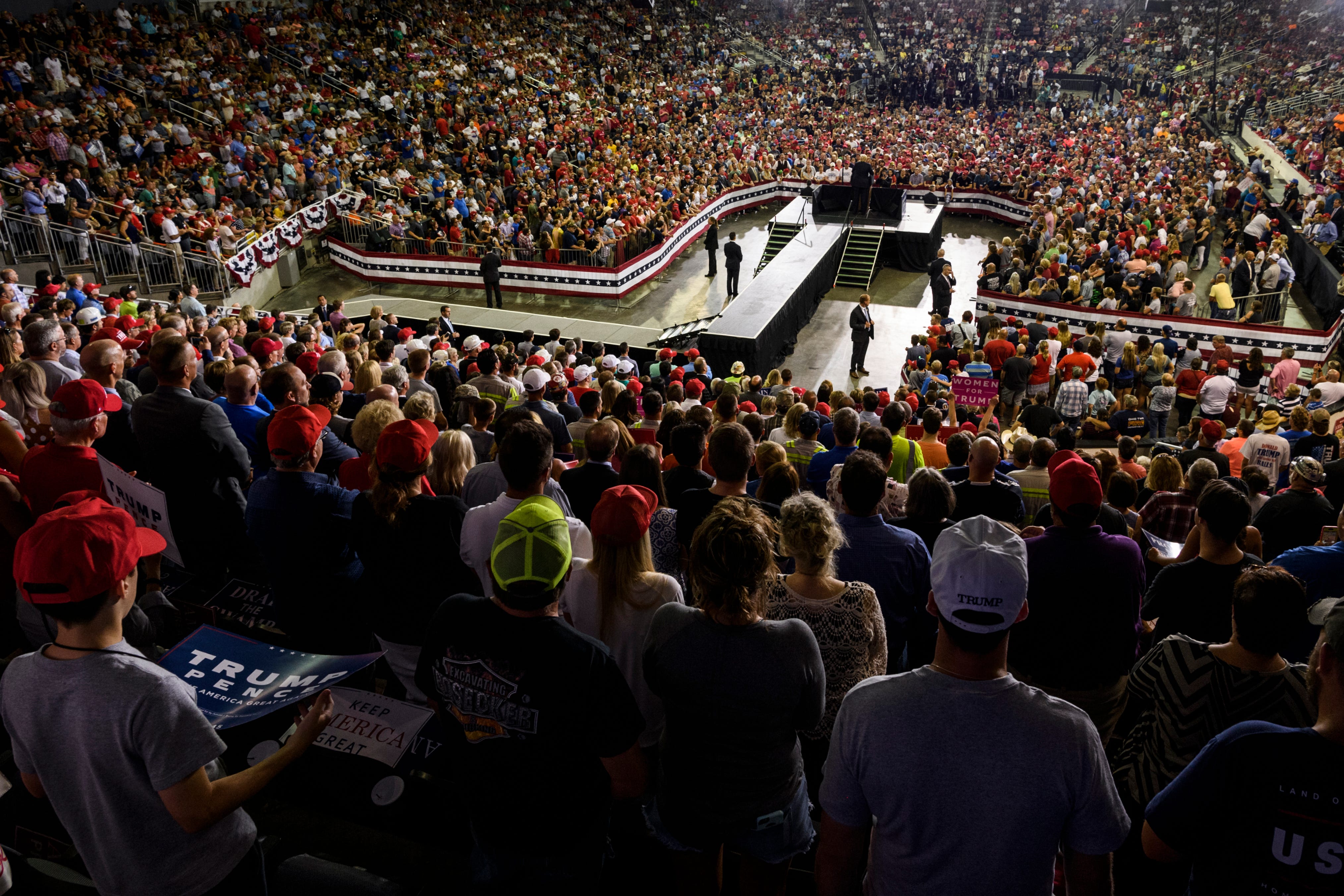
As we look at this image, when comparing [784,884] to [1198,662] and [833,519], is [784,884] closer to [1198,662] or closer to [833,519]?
[833,519]

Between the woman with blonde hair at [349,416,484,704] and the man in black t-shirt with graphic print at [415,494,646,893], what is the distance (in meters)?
1.01

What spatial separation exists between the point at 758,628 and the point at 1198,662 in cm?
153

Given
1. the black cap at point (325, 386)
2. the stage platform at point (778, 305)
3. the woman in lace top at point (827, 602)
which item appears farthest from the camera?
the stage platform at point (778, 305)

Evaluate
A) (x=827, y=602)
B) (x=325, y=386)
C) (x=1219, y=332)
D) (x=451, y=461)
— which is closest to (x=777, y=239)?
A: (x=1219, y=332)

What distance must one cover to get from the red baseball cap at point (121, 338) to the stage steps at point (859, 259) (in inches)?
603

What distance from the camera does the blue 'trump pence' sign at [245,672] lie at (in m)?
2.82

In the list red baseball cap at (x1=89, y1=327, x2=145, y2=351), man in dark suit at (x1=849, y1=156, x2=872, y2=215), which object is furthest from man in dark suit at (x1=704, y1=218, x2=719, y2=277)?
red baseball cap at (x1=89, y1=327, x2=145, y2=351)

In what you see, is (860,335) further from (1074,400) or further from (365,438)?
(365,438)

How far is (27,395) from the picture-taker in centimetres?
509

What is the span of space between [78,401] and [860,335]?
42.1 feet

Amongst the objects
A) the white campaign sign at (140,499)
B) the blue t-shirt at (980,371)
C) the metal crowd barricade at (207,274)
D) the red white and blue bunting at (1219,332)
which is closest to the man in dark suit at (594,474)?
the white campaign sign at (140,499)

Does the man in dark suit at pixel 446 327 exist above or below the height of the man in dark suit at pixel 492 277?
below

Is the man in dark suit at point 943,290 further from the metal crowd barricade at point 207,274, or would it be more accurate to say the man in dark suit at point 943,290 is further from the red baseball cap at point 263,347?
the metal crowd barricade at point 207,274

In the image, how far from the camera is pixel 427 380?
333 inches
